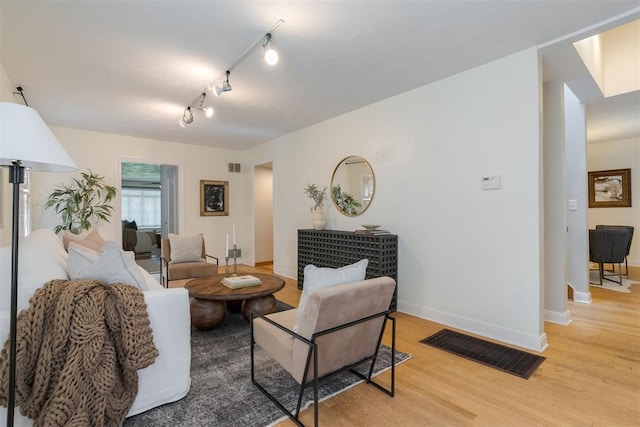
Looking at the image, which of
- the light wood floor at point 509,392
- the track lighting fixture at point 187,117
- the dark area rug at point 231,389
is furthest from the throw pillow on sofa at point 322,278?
the track lighting fixture at point 187,117

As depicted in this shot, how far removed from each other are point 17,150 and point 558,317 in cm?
432

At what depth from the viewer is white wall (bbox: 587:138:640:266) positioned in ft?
19.2

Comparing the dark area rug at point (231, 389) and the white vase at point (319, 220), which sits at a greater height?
the white vase at point (319, 220)

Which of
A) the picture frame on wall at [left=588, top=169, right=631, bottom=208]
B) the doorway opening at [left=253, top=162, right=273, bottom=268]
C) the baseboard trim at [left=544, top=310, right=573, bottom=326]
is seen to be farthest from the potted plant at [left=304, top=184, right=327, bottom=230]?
the picture frame on wall at [left=588, top=169, right=631, bottom=208]

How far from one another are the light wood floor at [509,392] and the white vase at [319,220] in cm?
206

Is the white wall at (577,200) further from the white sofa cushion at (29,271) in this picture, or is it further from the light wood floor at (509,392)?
the white sofa cushion at (29,271)

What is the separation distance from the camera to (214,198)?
252 inches

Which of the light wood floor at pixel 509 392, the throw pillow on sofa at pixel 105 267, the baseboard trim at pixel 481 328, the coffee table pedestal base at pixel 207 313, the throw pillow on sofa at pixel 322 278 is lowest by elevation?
the light wood floor at pixel 509 392

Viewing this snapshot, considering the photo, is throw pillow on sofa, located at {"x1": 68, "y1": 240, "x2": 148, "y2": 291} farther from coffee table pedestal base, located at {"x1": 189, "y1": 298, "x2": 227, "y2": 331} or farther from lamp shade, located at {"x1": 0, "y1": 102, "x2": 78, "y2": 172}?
coffee table pedestal base, located at {"x1": 189, "y1": 298, "x2": 227, "y2": 331}

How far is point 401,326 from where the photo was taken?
3.14 metres

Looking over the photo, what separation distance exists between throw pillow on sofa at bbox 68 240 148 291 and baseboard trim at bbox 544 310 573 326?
12.4ft

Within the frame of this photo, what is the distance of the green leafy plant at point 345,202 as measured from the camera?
417cm

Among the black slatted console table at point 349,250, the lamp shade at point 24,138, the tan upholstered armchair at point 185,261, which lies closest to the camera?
the lamp shade at point 24,138

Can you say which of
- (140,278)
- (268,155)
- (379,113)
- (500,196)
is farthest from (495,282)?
(268,155)
